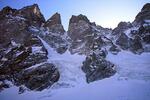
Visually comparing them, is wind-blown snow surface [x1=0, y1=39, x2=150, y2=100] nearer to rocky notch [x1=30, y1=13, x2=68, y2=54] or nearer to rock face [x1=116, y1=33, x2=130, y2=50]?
rock face [x1=116, y1=33, x2=130, y2=50]

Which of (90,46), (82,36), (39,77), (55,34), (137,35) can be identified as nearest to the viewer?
(39,77)

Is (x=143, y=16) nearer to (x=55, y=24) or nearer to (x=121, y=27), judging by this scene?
(x=121, y=27)

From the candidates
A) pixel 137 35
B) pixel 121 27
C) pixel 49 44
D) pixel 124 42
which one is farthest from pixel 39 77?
pixel 121 27

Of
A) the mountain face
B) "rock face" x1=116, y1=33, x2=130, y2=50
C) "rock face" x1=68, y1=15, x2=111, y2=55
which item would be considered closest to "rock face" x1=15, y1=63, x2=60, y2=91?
the mountain face

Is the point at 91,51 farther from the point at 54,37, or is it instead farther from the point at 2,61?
the point at 2,61

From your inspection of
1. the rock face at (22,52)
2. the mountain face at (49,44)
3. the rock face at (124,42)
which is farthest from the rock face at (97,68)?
the rock face at (124,42)

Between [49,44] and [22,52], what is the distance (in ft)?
46.8

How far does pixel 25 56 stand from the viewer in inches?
2431

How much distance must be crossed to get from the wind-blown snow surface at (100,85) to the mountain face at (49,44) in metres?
2.08

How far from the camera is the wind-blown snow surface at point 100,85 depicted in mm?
45900

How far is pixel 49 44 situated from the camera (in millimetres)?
75625

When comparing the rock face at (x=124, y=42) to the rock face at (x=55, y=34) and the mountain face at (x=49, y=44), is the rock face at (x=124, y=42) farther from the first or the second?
the rock face at (x=55, y=34)

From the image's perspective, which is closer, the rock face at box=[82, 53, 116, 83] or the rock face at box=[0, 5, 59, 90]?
the rock face at box=[0, 5, 59, 90]

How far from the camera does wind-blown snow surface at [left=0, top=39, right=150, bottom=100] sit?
45.9 meters
